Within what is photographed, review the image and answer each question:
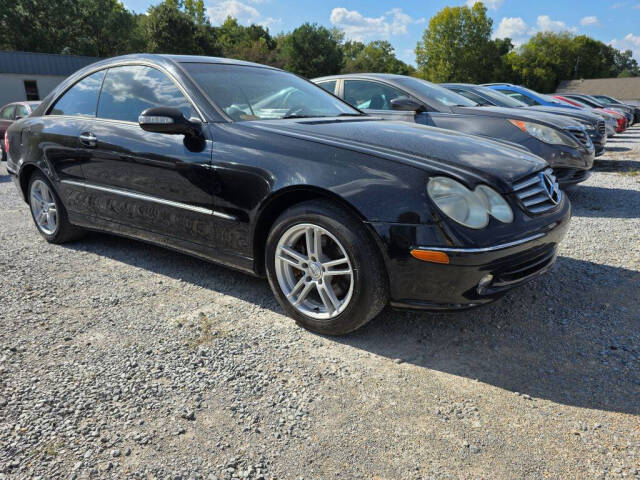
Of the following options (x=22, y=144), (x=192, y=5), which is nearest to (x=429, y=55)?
(x=192, y=5)

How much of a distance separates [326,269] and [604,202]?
4978 millimetres

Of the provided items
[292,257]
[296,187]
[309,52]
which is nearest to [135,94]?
[296,187]

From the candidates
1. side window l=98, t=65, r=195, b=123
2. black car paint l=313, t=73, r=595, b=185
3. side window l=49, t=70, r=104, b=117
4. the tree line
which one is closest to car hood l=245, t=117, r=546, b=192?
side window l=98, t=65, r=195, b=123

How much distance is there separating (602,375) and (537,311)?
0.72 metres

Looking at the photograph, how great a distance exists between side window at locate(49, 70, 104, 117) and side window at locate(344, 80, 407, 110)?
10.3 feet

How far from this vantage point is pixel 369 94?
611 cm

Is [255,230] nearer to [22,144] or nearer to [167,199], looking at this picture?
[167,199]

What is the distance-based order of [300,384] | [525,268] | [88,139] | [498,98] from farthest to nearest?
[498,98]
[88,139]
[525,268]
[300,384]

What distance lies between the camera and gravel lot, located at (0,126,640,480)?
1835 mm

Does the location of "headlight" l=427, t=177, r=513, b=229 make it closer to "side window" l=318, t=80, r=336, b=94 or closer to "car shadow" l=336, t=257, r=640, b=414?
"car shadow" l=336, t=257, r=640, b=414

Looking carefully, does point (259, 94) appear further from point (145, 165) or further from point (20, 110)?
point (20, 110)

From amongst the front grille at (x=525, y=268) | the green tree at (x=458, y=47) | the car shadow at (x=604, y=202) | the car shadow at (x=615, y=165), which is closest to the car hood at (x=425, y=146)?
the front grille at (x=525, y=268)

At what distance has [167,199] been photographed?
327 cm

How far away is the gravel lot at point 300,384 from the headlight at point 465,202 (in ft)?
2.42
